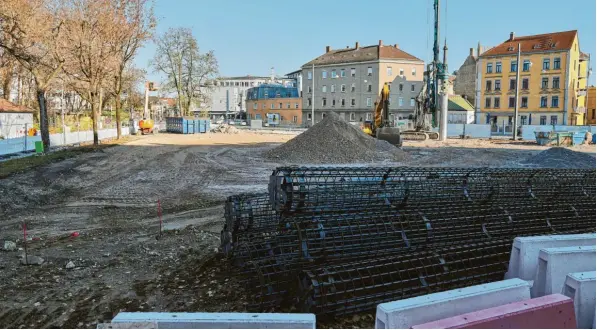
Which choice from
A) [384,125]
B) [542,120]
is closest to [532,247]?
[384,125]

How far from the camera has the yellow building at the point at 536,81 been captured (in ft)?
195

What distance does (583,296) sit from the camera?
4594 mm

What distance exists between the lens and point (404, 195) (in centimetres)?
738

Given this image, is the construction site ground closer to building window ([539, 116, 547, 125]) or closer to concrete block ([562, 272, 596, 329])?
concrete block ([562, 272, 596, 329])

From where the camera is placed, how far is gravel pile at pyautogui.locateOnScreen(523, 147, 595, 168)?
859 inches

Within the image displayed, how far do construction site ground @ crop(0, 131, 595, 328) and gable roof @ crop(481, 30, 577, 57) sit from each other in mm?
53850

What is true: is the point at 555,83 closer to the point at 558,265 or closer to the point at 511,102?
the point at 511,102

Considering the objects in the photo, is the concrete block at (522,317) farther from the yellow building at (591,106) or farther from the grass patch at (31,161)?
the yellow building at (591,106)

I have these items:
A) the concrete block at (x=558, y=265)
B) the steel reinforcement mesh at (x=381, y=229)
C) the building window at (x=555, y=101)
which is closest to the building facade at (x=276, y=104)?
the building window at (x=555, y=101)

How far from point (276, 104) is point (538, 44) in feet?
153

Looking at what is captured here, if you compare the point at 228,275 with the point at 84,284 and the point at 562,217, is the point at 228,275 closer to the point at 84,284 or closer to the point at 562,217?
the point at 84,284

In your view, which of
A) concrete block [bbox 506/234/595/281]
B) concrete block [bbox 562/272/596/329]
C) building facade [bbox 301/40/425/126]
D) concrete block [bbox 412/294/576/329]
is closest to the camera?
concrete block [bbox 412/294/576/329]

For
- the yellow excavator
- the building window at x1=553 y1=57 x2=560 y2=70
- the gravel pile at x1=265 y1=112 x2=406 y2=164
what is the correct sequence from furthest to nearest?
the building window at x1=553 y1=57 x2=560 y2=70 → the yellow excavator → the gravel pile at x1=265 y1=112 x2=406 y2=164

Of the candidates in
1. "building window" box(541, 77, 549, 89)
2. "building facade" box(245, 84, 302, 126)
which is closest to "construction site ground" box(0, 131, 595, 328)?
"building window" box(541, 77, 549, 89)
